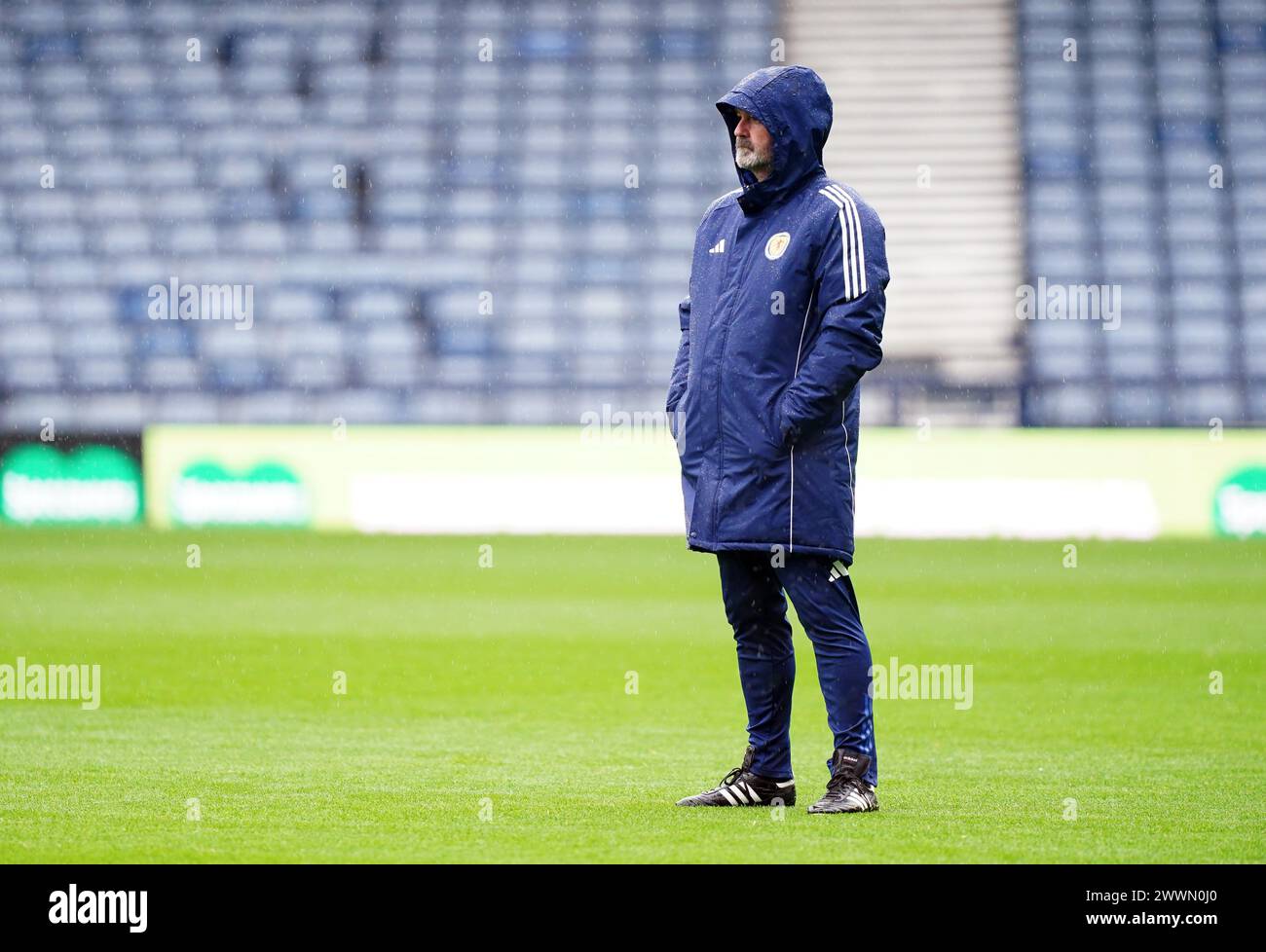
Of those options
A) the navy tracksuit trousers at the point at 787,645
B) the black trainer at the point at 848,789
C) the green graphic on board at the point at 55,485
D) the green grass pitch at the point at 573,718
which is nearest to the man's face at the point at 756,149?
the navy tracksuit trousers at the point at 787,645

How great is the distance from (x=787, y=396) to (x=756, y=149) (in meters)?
0.67

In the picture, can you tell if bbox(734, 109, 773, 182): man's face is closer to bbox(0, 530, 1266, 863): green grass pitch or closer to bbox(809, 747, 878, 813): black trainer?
bbox(809, 747, 878, 813): black trainer

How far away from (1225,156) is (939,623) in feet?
55.6

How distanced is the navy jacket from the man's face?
0.8 inches

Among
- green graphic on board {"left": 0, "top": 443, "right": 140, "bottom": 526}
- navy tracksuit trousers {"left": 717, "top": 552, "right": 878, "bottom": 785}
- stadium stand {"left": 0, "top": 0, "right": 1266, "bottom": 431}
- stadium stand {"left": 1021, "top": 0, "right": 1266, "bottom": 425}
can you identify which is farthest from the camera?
stadium stand {"left": 0, "top": 0, "right": 1266, "bottom": 431}

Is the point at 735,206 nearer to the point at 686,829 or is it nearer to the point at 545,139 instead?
the point at 686,829

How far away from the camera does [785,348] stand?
192 inches

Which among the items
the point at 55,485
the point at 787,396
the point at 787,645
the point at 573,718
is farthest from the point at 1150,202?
the point at 787,396

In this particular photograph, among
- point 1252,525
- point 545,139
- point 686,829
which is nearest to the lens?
point 686,829

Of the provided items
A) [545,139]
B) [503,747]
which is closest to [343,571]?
[503,747]

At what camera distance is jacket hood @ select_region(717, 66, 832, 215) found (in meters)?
4.89

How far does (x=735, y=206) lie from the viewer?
512cm

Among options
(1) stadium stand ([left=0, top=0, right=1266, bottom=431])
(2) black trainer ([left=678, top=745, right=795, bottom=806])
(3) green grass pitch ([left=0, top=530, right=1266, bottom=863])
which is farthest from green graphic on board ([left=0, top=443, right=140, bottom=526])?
(2) black trainer ([left=678, top=745, right=795, bottom=806])

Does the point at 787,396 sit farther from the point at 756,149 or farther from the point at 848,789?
the point at 848,789
